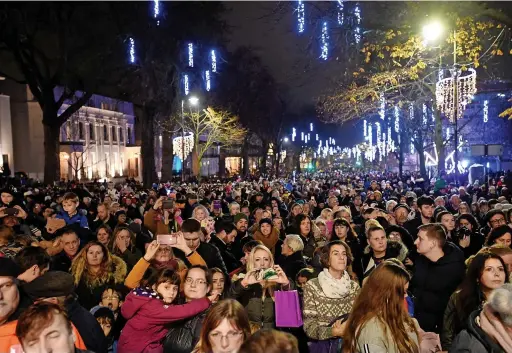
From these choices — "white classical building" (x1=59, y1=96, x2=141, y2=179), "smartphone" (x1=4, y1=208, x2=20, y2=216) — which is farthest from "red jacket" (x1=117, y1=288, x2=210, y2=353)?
"white classical building" (x1=59, y1=96, x2=141, y2=179)

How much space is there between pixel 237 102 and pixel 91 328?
53.0 metres

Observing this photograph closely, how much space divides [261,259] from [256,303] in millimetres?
442

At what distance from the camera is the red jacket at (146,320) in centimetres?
456

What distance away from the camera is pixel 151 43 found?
29.7 m

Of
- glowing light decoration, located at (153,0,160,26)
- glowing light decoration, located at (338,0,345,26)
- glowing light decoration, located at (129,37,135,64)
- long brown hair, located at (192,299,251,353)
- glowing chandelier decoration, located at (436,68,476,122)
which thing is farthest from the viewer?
glowing light decoration, located at (129,37,135,64)

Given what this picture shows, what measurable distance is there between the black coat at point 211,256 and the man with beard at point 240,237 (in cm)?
155

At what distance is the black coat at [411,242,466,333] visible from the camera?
5621mm

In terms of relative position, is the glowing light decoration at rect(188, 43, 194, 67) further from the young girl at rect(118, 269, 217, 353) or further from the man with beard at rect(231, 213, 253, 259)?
the young girl at rect(118, 269, 217, 353)

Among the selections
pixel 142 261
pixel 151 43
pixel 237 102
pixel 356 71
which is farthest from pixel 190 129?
pixel 142 261

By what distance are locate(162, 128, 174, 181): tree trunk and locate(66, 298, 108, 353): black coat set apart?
35.8 m

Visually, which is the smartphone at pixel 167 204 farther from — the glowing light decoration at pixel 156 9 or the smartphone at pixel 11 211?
the glowing light decoration at pixel 156 9

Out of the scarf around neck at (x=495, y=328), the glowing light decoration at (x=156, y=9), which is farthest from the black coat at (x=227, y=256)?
the glowing light decoration at (x=156, y=9)

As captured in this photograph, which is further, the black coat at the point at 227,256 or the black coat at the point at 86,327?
the black coat at the point at 227,256

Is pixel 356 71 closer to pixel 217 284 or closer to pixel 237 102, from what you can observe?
pixel 217 284
